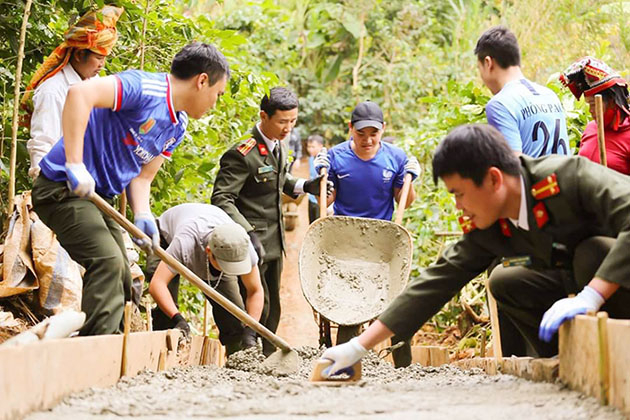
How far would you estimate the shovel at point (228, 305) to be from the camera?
3457 millimetres

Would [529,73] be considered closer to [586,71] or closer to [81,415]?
[586,71]

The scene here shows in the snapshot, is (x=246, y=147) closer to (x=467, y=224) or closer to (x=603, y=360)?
(x=467, y=224)

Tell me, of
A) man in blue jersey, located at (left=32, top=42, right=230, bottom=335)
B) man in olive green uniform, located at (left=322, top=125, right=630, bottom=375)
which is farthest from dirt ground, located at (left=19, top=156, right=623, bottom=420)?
man in blue jersey, located at (left=32, top=42, right=230, bottom=335)

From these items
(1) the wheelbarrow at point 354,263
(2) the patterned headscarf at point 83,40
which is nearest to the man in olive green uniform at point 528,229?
(2) the patterned headscarf at point 83,40

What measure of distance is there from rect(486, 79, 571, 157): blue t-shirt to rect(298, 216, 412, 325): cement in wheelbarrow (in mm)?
1339

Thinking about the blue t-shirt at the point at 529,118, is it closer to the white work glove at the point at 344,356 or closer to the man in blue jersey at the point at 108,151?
the man in blue jersey at the point at 108,151

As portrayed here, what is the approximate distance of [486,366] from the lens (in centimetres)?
371

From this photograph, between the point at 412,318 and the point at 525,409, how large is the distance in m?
0.78

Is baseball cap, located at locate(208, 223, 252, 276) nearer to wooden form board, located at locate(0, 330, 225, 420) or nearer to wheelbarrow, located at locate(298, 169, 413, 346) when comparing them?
wheelbarrow, located at locate(298, 169, 413, 346)

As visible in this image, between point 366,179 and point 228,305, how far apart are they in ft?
6.38

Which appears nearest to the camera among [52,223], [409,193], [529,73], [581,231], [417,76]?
[581,231]

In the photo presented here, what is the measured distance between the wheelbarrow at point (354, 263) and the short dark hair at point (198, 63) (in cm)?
174

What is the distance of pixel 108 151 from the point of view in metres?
3.58

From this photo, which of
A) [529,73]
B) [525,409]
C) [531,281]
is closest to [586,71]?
[531,281]
